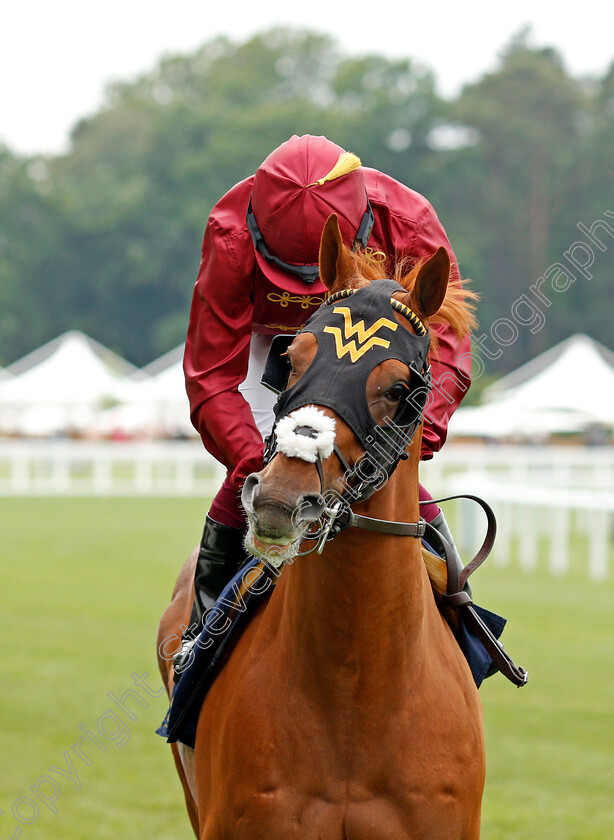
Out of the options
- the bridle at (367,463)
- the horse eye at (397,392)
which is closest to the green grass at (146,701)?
the bridle at (367,463)

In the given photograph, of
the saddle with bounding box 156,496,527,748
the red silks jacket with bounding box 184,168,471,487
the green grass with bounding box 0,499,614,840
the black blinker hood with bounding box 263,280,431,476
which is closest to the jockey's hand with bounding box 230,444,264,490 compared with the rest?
the red silks jacket with bounding box 184,168,471,487

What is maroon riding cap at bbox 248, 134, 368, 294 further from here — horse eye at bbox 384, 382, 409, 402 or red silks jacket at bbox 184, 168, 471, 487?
horse eye at bbox 384, 382, 409, 402

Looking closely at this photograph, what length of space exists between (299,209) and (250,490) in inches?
48.5

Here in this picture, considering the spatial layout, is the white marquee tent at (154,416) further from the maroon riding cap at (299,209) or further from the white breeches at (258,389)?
the maroon riding cap at (299,209)

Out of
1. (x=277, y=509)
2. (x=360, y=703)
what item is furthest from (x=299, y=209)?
(x=360, y=703)

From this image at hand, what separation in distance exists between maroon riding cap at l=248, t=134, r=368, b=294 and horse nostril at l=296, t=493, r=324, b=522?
1168 mm

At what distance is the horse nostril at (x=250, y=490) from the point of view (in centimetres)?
239

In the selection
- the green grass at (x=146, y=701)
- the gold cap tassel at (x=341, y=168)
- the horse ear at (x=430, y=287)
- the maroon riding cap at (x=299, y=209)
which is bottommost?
the green grass at (x=146, y=701)

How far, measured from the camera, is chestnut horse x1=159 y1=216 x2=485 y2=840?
2.87 metres

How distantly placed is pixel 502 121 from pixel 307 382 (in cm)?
6417

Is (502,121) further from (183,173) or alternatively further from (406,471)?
(406,471)

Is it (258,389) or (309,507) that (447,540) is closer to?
(258,389)

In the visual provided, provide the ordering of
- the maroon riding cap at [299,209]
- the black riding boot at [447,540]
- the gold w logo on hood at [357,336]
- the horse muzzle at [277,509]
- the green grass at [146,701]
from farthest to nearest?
the green grass at [146,701], the black riding boot at [447,540], the maroon riding cap at [299,209], the gold w logo on hood at [357,336], the horse muzzle at [277,509]

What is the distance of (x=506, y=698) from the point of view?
28.6ft
